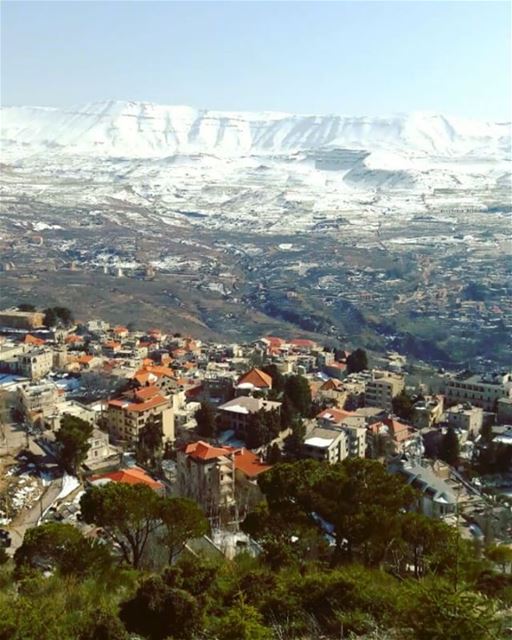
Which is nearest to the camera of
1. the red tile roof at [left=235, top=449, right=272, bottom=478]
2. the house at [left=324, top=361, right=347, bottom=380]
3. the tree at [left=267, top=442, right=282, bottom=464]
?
the red tile roof at [left=235, top=449, right=272, bottom=478]

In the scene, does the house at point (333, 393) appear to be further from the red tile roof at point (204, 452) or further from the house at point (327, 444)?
the red tile roof at point (204, 452)

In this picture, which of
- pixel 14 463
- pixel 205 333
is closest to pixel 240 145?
pixel 205 333

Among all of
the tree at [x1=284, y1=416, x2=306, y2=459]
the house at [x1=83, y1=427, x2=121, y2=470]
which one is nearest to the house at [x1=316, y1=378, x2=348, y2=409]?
the tree at [x1=284, y1=416, x2=306, y2=459]

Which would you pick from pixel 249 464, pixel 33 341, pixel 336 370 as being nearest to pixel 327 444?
pixel 249 464

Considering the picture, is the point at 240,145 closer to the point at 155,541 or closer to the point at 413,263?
the point at 413,263

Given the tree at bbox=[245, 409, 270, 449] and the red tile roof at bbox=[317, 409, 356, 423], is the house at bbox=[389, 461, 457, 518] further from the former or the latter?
the tree at bbox=[245, 409, 270, 449]

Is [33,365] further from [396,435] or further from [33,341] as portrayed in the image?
[396,435]
